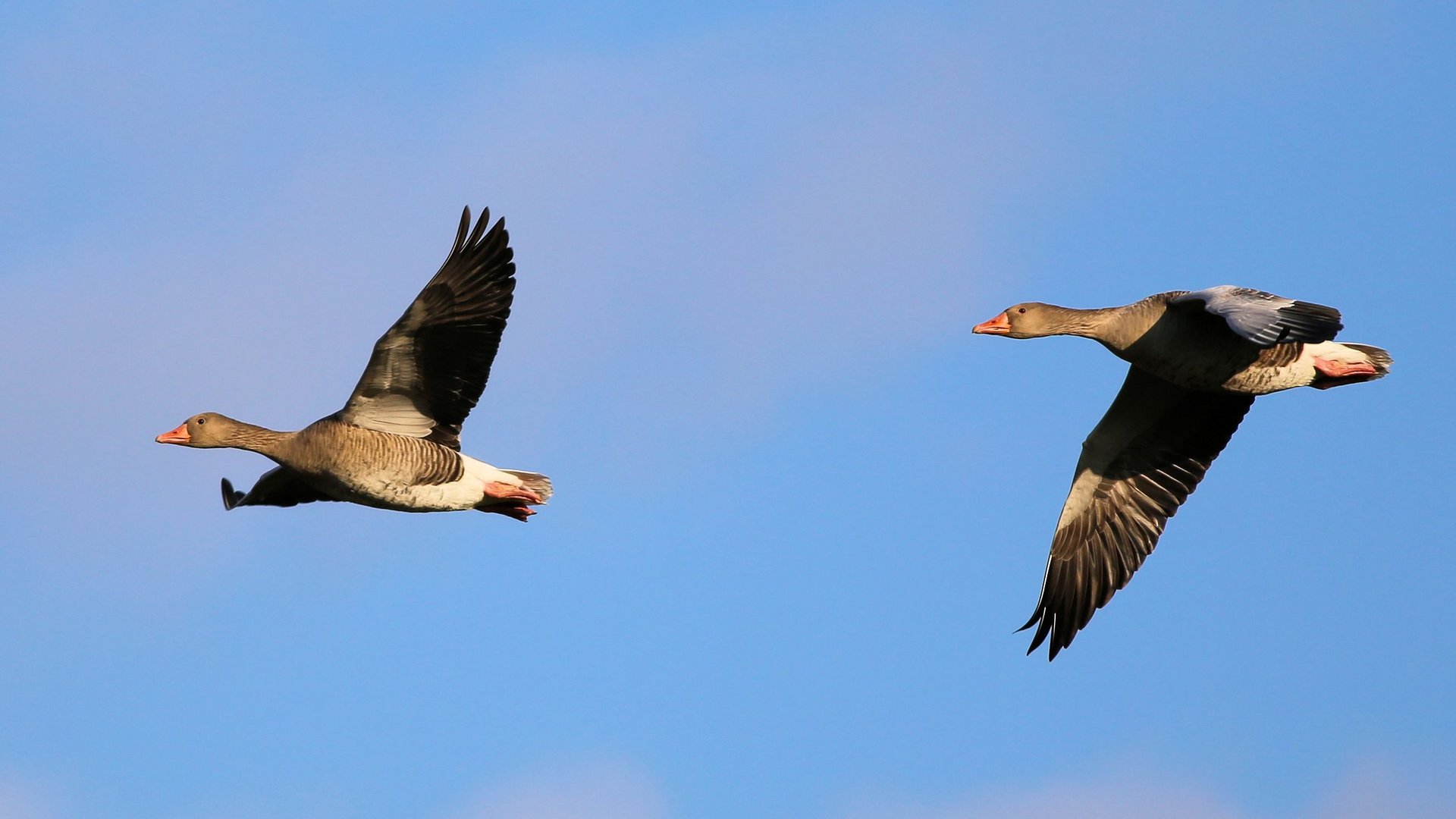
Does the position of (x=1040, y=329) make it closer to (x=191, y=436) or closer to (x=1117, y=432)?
(x=1117, y=432)

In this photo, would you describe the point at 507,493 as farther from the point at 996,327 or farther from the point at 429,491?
the point at 996,327

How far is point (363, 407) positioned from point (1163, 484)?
22.4 ft

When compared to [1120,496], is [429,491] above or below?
below

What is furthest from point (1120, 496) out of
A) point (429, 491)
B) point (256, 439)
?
point (256, 439)

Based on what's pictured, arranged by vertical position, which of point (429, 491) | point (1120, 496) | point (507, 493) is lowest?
point (429, 491)

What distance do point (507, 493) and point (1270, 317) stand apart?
19.5 ft

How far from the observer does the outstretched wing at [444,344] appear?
12.3m

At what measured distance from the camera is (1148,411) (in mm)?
13953

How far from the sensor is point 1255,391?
43.1ft

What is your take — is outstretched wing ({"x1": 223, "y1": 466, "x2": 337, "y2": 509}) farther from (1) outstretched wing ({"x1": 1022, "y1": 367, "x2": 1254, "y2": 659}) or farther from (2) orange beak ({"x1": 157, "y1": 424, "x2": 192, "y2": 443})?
(1) outstretched wing ({"x1": 1022, "y1": 367, "x2": 1254, "y2": 659})

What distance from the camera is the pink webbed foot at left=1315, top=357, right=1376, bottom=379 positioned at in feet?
42.9

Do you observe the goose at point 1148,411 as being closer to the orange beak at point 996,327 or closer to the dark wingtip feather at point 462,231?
the orange beak at point 996,327

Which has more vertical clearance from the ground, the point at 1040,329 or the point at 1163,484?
the point at 1040,329

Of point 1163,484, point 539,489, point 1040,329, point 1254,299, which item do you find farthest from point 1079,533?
point 539,489
